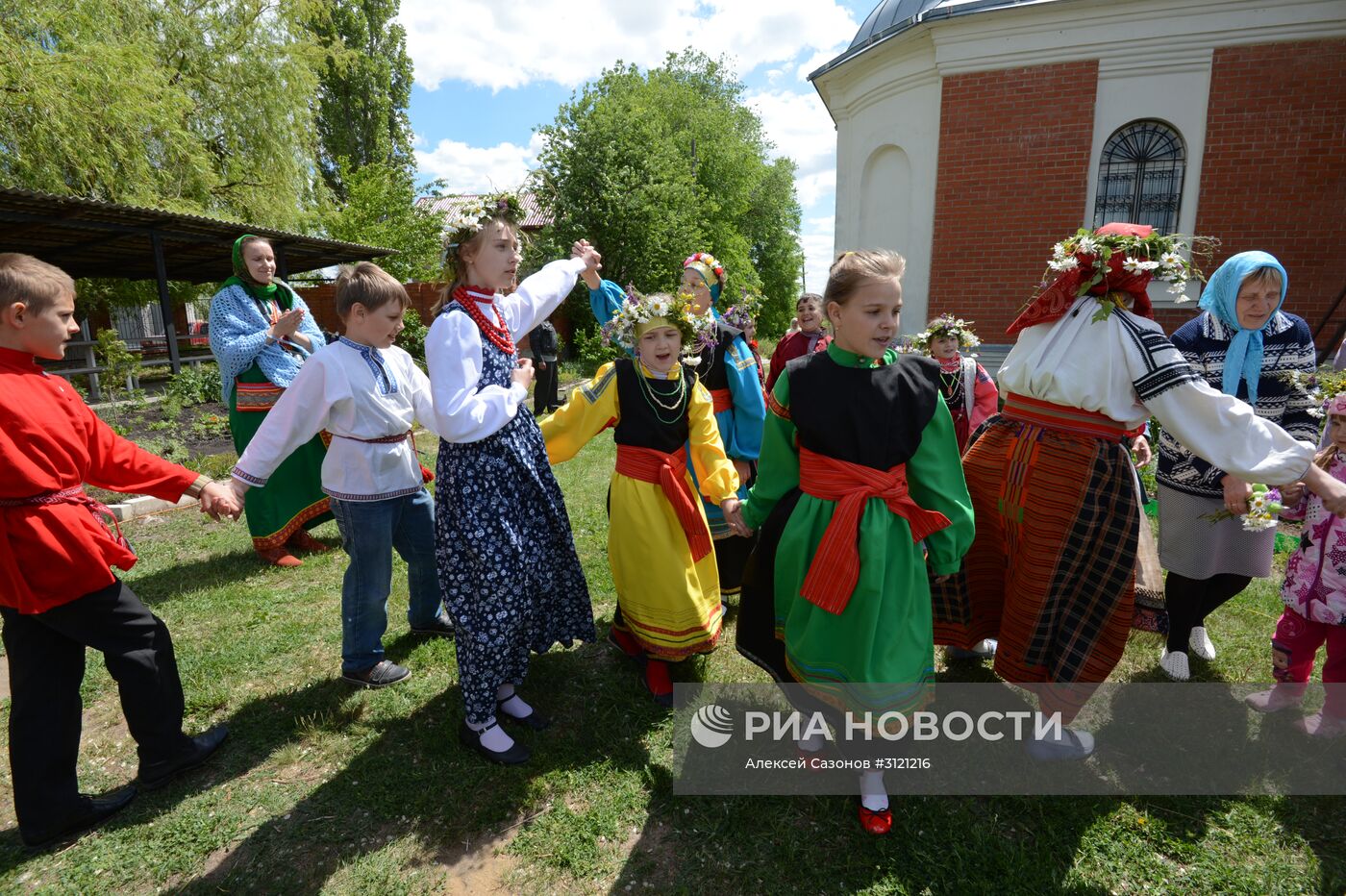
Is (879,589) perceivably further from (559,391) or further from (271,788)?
(559,391)

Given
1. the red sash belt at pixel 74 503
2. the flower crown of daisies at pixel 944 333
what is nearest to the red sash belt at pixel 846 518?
the red sash belt at pixel 74 503

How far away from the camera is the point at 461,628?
2762mm

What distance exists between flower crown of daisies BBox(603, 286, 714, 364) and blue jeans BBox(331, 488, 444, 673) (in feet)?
4.43

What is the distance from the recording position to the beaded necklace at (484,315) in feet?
8.95

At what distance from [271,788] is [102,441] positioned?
1.50 meters

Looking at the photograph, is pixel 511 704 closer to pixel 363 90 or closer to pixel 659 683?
pixel 659 683

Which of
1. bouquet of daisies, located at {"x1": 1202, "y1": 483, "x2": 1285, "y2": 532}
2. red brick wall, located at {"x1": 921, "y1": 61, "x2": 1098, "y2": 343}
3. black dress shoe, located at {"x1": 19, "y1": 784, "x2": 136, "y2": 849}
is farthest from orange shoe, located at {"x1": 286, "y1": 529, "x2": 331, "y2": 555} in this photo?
red brick wall, located at {"x1": 921, "y1": 61, "x2": 1098, "y2": 343}

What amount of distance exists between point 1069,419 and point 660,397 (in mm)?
1682

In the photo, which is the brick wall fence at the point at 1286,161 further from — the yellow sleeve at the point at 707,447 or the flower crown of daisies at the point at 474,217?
the flower crown of daisies at the point at 474,217

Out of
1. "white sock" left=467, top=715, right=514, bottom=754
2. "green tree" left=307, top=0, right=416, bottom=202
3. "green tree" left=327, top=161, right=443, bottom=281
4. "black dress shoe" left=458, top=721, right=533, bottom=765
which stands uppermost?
"green tree" left=307, top=0, right=416, bottom=202

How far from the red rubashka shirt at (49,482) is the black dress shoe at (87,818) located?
829 millimetres

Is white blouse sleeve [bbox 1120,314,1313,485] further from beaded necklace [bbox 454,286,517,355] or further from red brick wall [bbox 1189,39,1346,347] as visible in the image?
red brick wall [bbox 1189,39,1346,347]

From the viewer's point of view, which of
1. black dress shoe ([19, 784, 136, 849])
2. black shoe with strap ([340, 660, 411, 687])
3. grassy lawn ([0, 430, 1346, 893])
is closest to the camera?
grassy lawn ([0, 430, 1346, 893])

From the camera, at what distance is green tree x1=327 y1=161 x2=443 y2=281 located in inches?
798
